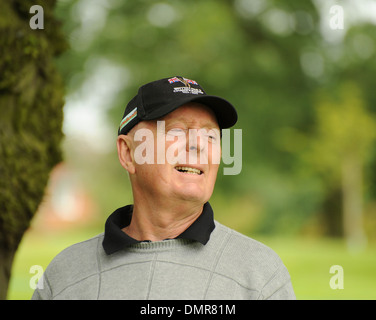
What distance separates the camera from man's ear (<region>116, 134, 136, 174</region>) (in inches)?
76.3

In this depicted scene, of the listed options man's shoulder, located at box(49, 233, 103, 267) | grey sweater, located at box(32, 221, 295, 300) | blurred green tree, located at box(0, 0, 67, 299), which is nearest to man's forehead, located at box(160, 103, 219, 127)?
grey sweater, located at box(32, 221, 295, 300)

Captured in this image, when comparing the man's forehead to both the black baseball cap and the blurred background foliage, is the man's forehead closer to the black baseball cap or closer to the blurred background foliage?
the black baseball cap

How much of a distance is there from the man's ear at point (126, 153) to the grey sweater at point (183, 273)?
0.31 m

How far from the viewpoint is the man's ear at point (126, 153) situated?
194 cm

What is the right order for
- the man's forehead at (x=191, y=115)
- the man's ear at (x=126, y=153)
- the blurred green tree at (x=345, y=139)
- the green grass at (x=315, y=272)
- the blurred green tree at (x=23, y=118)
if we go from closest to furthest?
the man's forehead at (x=191, y=115), the man's ear at (x=126, y=153), the blurred green tree at (x=23, y=118), the green grass at (x=315, y=272), the blurred green tree at (x=345, y=139)

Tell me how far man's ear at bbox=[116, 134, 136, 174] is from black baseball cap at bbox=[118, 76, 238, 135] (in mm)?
45

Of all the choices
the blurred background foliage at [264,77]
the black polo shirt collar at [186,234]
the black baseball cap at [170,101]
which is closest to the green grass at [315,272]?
the blurred background foliage at [264,77]

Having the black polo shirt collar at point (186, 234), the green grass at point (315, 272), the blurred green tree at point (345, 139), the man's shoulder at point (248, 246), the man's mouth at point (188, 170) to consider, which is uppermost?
the blurred green tree at point (345, 139)

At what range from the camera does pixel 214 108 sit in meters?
1.88

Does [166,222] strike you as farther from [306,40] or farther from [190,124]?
[306,40]

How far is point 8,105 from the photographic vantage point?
9.15ft

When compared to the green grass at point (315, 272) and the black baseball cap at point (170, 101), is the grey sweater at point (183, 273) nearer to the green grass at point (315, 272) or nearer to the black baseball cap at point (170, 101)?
the black baseball cap at point (170, 101)

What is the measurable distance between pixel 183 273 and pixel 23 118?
1580 millimetres
